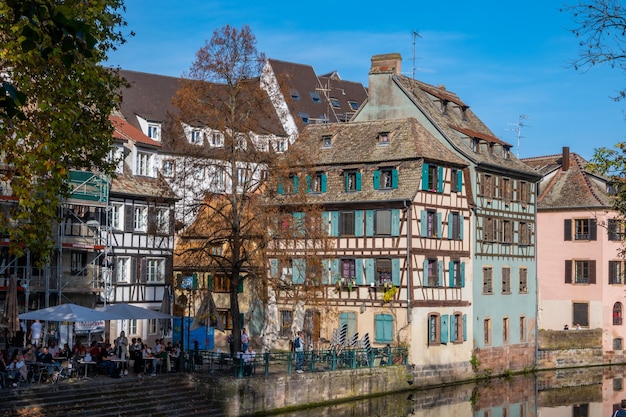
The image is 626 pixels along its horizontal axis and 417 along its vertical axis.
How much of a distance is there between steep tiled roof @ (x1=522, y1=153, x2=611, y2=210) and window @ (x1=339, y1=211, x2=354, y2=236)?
19.1m

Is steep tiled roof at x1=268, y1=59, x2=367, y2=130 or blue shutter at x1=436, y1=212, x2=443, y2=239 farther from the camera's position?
steep tiled roof at x1=268, y1=59, x2=367, y2=130

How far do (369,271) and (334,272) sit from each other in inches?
71.8

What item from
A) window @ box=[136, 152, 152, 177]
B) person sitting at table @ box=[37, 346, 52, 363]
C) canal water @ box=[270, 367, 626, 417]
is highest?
window @ box=[136, 152, 152, 177]

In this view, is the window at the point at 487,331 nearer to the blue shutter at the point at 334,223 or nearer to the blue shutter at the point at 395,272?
the blue shutter at the point at 395,272

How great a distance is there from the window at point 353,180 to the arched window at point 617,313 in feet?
68.0

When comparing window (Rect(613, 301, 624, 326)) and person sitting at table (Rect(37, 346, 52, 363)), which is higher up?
window (Rect(613, 301, 624, 326))

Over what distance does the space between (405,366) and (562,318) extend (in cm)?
2082

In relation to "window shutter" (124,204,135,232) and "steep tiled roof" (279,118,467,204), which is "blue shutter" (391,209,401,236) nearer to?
"steep tiled roof" (279,118,467,204)

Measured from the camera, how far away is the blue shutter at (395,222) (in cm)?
4362

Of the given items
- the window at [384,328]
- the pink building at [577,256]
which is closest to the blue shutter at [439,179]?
the window at [384,328]

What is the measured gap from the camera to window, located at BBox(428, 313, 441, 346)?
144 ft

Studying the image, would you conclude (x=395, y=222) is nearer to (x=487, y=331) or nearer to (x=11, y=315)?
(x=487, y=331)

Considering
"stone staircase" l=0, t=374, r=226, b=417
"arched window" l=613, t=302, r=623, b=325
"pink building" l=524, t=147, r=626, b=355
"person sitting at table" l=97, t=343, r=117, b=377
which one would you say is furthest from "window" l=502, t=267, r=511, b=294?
"person sitting at table" l=97, t=343, r=117, b=377

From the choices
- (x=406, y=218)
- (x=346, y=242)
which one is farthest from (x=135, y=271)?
(x=406, y=218)
